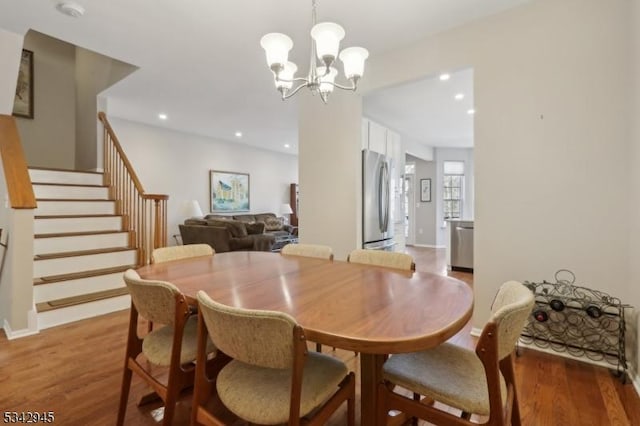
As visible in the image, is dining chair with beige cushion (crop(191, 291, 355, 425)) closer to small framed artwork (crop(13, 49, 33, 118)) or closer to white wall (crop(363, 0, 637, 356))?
white wall (crop(363, 0, 637, 356))

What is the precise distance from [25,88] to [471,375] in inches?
271

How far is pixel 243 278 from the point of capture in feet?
5.37

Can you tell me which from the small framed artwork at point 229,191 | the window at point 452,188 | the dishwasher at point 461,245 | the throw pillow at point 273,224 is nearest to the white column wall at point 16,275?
the small framed artwork at point 229,191

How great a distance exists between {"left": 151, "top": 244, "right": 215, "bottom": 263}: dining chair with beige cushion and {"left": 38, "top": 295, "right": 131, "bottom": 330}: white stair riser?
142 cm

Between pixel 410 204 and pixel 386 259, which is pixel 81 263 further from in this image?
pixel 410 204

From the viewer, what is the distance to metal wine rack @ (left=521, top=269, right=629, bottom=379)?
203 cm

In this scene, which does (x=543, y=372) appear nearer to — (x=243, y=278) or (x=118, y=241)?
(x=243, y=278)

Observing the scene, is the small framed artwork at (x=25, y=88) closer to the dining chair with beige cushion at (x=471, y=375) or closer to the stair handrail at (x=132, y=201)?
the stair handrail at (x=132, y=201)

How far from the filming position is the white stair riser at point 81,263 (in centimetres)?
311

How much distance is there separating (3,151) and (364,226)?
142 inches

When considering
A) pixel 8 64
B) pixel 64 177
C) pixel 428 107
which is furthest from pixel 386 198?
pixel 64 177

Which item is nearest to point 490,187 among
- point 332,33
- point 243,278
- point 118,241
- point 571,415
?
point 571,415

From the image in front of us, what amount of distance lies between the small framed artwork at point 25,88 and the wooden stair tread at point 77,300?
3.73 metres

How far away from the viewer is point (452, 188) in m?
8.18
